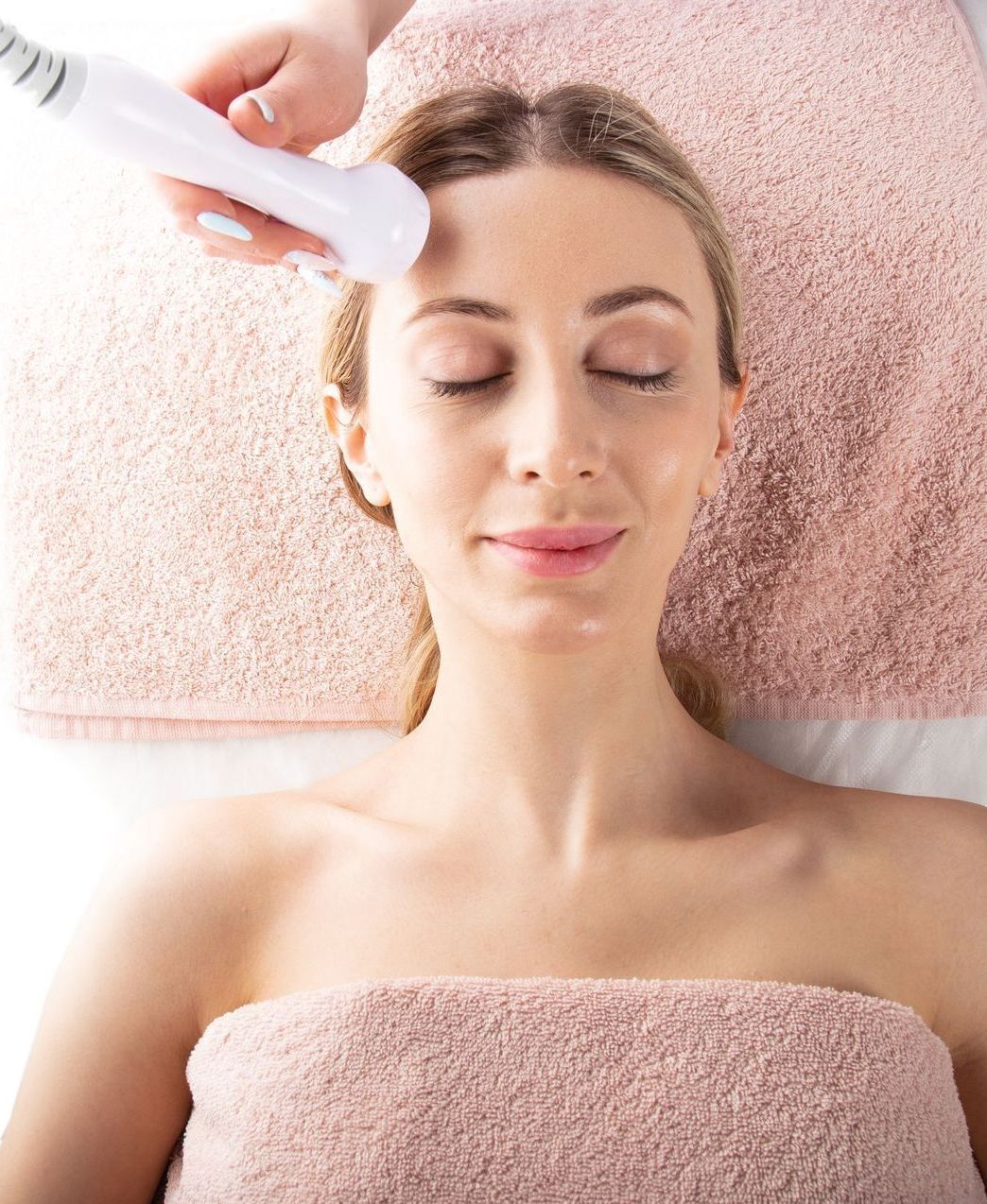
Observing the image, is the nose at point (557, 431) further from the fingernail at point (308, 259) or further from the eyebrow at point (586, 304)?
the fingernail at point (308, 259)

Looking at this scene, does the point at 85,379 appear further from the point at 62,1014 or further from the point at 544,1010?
the point at 544,1010

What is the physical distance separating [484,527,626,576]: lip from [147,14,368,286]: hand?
275 millimetres

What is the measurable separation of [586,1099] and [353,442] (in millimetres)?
636

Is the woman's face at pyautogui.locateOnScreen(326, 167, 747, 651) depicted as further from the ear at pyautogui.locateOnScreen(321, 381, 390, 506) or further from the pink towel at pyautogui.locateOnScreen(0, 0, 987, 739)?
the pink towel at pyautogui.locateOnScreen(0, 0, 987, 739)

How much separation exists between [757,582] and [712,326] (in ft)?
1.22

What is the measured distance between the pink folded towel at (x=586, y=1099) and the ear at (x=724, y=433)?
46 centimetres

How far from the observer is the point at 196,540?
1437mm

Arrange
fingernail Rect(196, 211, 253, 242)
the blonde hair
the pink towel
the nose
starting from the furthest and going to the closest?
the pink towel → the blonde hair → the nose → fingernail Rect(196, 211, 253, 242)

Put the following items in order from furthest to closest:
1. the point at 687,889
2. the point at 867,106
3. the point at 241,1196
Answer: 1. the point at 867,106
2. the point at 687,889
3. the point at 241,1196

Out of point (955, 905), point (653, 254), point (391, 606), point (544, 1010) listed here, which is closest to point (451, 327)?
point (653, 254)

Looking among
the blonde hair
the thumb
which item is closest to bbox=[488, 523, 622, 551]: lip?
the blonde hair

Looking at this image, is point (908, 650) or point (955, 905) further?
point (908, 650)

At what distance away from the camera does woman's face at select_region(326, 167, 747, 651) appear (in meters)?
1.03

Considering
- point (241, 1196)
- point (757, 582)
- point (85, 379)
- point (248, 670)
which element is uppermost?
point (85, 379)
